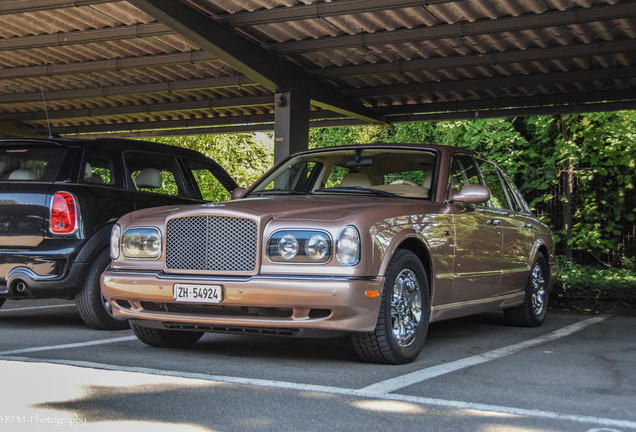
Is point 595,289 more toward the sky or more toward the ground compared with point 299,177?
more toward the ground

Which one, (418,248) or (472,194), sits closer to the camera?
(418,248)

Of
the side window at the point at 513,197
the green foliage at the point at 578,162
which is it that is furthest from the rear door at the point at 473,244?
the green foliage at the point at 578,162

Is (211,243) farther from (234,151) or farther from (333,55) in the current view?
(234,151)

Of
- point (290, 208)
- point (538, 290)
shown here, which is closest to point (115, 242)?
point (290, 208)

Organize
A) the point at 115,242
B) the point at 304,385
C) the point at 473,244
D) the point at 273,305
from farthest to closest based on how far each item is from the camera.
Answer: the point at 473,244 < the point at 115,242 < the point at 273,305 < the point at 304,385

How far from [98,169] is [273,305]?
3.44m

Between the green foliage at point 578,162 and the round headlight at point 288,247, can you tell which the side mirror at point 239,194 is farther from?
the green foliage at point 578,162

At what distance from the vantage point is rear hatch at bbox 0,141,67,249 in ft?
24.6

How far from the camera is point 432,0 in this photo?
988 cm

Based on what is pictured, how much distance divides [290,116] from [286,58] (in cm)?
89

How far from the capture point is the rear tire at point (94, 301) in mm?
7578

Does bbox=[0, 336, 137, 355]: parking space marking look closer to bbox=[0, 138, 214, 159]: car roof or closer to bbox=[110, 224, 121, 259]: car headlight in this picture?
bbox=[110, 224, 121, 259]: car headlight

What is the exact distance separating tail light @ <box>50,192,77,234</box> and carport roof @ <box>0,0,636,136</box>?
108 inches

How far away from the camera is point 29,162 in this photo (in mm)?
7918
